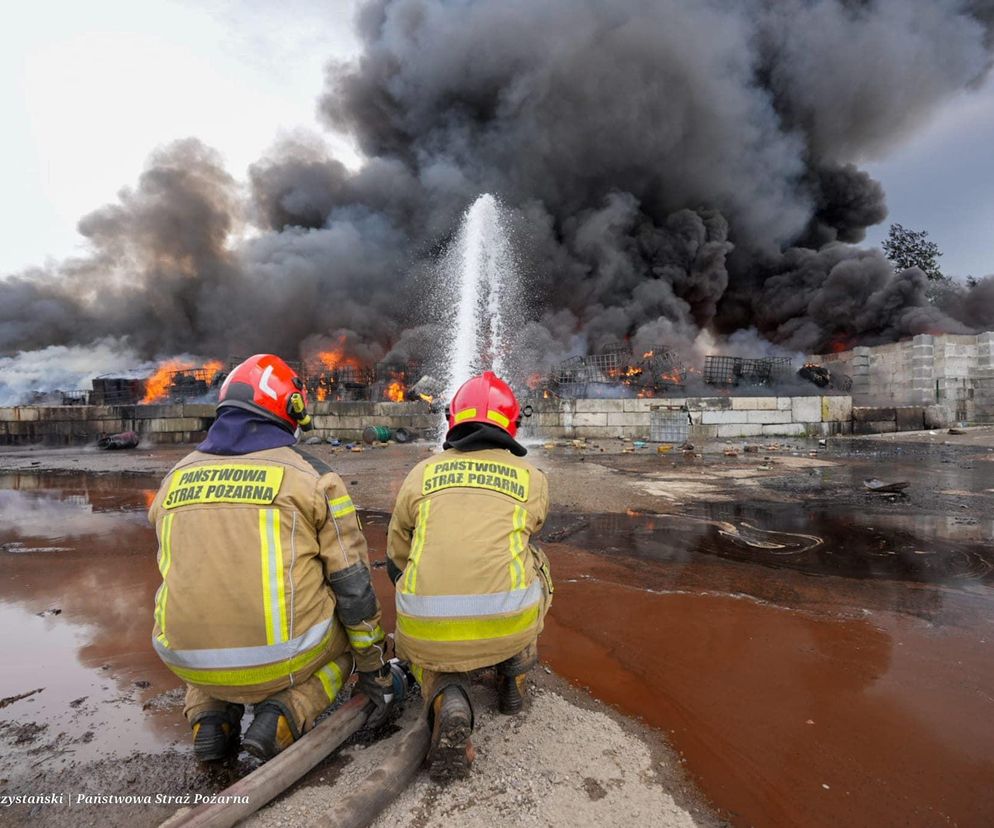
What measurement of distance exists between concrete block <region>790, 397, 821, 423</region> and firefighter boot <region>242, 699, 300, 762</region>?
14.0 meters

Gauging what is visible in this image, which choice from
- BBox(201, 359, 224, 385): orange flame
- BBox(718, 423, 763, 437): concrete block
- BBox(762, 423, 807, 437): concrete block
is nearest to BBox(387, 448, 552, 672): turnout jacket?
BBox(718, 423, 763, 437): concrete block

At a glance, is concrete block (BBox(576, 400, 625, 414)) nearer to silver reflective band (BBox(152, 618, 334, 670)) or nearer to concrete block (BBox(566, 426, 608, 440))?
concrete block (BBox(566, 426, 608, 440))

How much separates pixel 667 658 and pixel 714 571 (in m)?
1.48

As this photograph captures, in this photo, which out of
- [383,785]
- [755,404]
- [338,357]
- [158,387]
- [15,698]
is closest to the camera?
[383,785]

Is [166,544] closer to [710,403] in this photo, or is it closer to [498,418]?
[498,418]

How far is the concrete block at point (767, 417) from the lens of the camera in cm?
1338

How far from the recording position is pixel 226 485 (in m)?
1.90

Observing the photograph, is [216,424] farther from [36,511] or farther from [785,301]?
[785,301]

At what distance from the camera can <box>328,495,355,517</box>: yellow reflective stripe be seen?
2.03m

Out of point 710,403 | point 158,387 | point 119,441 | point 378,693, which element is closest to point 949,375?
point 710,403

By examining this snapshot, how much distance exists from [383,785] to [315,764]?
0.32 m

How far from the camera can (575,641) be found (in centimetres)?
292

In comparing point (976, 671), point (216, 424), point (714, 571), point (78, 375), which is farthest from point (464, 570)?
point (78, 375)

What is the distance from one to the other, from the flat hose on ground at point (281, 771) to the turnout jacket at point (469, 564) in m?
0.29
